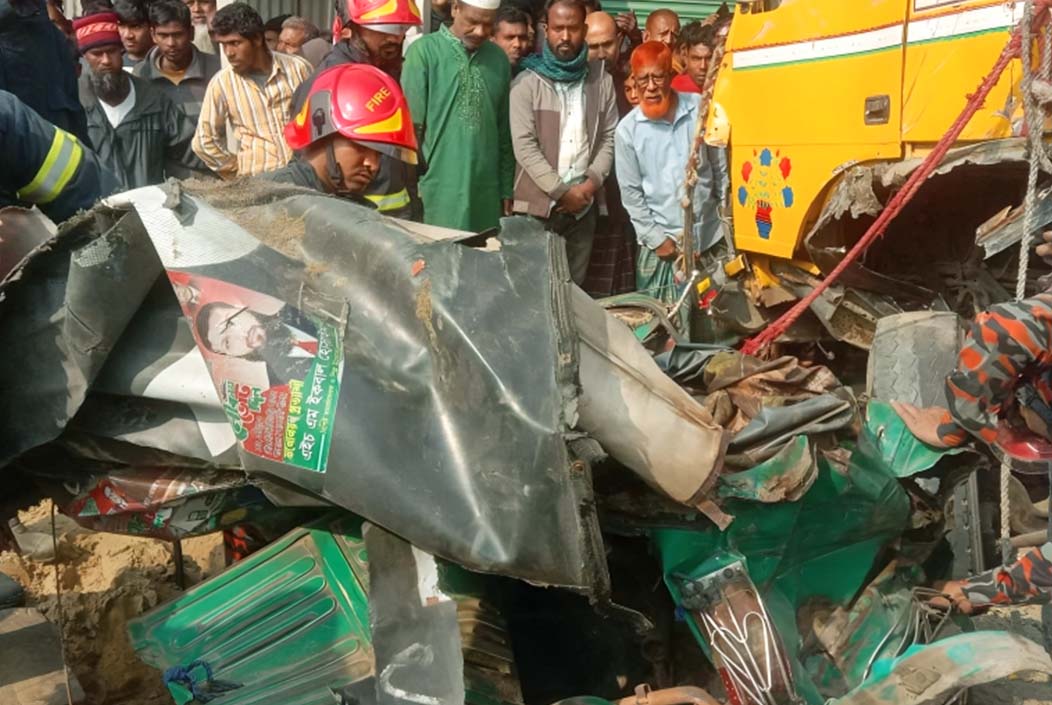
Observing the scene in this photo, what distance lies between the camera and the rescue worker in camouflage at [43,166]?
3.19 m

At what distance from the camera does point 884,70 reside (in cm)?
490

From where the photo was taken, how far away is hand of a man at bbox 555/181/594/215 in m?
6.72

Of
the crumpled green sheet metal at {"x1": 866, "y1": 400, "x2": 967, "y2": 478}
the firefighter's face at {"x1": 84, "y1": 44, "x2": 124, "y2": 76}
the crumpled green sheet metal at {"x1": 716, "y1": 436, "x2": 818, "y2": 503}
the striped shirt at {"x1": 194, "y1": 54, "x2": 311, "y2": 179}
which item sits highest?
the firefighter's face at {"x1": 84, "y1": 44, "x2": 124, "y2": 76}

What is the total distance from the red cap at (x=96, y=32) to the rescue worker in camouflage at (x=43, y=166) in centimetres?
322

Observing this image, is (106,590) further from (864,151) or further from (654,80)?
(654,80)

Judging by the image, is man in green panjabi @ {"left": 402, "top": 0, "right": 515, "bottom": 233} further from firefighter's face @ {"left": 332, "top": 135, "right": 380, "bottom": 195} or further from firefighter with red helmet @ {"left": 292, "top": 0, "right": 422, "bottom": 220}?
firefighter's face @ {"left": 332, "top": 135, "right": 380, "bottom": 195}

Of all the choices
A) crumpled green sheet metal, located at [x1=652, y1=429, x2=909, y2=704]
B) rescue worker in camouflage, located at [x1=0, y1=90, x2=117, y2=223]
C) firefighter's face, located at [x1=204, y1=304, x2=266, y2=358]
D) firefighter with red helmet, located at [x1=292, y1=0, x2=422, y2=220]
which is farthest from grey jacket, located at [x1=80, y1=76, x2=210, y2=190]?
crumpled green sheet metal, located at [x1=652, y1=429, x2=909, y2=704]

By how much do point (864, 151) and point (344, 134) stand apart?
2.28 metres

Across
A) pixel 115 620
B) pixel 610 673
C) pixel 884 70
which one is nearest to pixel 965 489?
pixel 610 673

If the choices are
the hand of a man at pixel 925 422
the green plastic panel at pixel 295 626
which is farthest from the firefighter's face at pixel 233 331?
the hand of a man at pixel 925 422

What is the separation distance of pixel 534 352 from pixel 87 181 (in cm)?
156

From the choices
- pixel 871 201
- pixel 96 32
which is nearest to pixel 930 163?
pixel 871 201

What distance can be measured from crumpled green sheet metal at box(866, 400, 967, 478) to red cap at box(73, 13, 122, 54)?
454 cm

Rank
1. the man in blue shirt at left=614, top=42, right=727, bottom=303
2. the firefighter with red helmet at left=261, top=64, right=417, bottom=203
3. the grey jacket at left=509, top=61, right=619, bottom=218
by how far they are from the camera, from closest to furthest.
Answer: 1. the firefighter with red helmet at left=261, top=64, right=417, bottom=203
2. the grey jacket at left=509, top=61, right=619, bottom=218
3. the man in blue shirt at left=614, top=42, right=727, bottom=303
